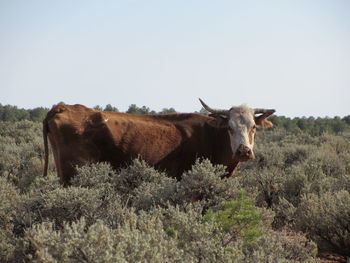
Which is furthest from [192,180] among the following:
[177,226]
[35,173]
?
[35,173]

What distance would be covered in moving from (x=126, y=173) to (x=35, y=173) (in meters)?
6.01

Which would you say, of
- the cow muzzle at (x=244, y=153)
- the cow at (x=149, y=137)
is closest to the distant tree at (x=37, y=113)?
the cow at (x=149, y=137)

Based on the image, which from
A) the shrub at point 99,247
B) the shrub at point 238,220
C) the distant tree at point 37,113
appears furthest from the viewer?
the distant tree at point 37,113

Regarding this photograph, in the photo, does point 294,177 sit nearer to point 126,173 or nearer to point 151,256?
point 126,173

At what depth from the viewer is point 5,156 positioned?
12477 mm

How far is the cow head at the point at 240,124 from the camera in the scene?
259 inches

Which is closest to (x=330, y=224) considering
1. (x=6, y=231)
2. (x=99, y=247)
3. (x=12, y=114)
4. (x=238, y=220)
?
(x=238, y=220)

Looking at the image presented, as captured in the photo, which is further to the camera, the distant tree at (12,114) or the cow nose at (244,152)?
the distant tree at (12,114)

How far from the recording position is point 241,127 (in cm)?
678

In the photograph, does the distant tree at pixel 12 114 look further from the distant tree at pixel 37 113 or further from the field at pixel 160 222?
the field at pixel 160 222

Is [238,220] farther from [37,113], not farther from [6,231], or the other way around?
[37,113]

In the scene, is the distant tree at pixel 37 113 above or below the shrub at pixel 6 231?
above

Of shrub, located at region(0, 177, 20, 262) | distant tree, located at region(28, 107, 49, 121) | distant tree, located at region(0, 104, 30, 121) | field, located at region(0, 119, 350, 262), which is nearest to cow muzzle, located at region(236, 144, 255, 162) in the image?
field, located at region(0, 119, 350, 262)

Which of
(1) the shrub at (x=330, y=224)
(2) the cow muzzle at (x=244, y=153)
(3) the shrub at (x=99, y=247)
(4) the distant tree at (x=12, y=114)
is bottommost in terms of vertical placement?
(1) the shrub at (x=330, y=224)
